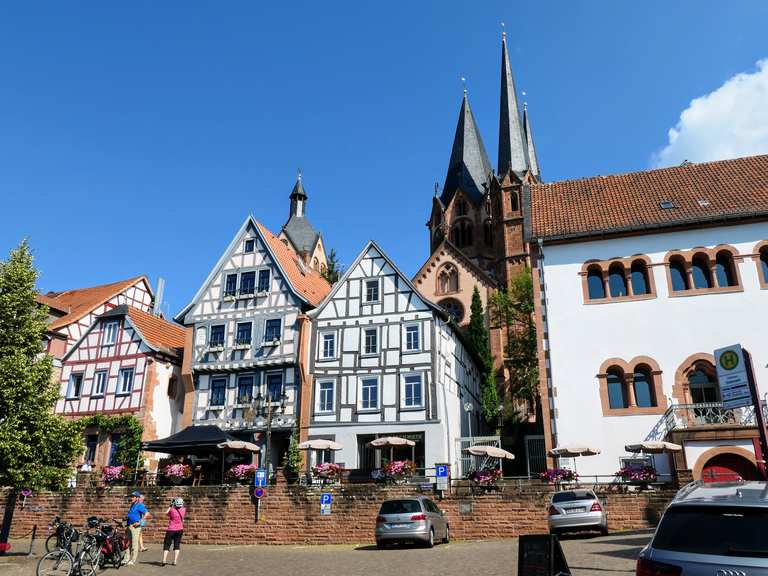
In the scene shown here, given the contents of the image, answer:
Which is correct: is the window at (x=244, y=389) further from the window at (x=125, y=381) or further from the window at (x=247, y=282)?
the window at (x=125, y=381)

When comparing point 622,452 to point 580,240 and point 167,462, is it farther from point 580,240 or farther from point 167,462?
point 167,462

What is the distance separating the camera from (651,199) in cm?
2828

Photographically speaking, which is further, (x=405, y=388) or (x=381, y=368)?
(x=381, y=368)

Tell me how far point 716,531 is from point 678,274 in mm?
22115

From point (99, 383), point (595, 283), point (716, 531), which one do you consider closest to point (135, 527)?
point (716, 531)

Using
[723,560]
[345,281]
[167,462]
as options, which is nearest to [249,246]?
[345,281]

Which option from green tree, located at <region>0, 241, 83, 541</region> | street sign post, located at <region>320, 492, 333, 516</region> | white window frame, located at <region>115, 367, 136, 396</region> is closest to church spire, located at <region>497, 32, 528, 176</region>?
white window frame, located at <region>115, 367, 136, 396</region>

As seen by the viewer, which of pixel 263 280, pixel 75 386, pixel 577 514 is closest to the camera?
pixel 577 514

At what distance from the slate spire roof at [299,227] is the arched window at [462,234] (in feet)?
58.1

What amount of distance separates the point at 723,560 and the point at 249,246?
102ft

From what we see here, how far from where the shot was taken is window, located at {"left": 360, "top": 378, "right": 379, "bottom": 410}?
29594 mm

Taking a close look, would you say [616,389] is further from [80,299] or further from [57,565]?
[80,299]

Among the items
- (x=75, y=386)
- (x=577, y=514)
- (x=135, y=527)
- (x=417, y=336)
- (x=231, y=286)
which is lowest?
(x=135, y=527)

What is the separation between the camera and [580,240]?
26.9m
